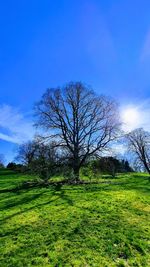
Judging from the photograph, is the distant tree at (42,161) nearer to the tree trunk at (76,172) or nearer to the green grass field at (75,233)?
the tree trunk at (76,172)

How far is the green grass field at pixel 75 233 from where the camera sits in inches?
311

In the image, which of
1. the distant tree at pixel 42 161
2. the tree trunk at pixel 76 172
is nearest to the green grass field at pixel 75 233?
the distant tree at pixel 42 161

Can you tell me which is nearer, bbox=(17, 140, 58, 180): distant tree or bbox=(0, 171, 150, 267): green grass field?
bbox=(0, 171, 150, 267): green grass field

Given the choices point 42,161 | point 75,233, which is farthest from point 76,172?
point 75,233

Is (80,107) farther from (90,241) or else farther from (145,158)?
(145,158)

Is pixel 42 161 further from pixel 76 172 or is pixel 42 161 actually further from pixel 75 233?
pixel 75 233

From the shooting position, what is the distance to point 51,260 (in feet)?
25.3

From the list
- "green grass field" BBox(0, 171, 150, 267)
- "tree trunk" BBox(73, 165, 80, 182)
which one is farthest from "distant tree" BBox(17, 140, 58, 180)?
"green grass field" BBox(0, 171, 150, 267)

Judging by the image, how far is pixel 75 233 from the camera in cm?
993

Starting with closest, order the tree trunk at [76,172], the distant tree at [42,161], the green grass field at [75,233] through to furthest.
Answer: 1. the green grass field at [75,233]
2. the distant tree at [42,161]
3. the tree trunk at [76,172]

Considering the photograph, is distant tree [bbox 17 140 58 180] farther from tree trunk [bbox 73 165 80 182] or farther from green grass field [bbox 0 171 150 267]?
green grass field [bbox 0 171 150 267]

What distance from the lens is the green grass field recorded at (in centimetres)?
Answer: 789

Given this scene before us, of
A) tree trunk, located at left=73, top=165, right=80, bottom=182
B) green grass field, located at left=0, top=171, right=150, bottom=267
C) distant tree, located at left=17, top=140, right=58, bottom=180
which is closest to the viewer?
green grass field, located at left=0, top=171, right=150, bottom=267

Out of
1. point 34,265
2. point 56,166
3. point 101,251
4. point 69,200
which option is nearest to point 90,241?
point 101,251
